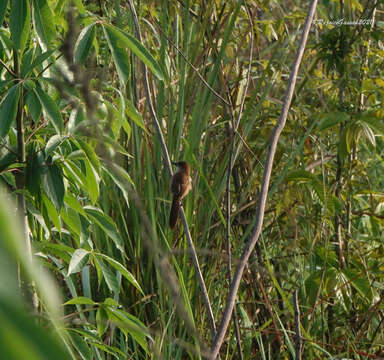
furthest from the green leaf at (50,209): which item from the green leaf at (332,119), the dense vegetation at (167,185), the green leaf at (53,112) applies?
the green leaf at (332,119)

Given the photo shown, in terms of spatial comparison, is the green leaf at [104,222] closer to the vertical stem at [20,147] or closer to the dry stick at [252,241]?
the vertical stem at [20,147]

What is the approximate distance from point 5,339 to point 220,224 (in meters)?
2.15

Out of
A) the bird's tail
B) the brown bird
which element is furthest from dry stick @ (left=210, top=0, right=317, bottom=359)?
the bird's tail

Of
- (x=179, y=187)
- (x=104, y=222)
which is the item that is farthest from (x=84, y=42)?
(x=179, y=187)

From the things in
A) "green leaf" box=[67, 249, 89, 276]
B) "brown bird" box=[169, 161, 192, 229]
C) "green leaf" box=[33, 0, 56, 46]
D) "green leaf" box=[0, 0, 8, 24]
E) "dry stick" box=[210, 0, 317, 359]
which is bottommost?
"brown bird" box=[169, 161, 192, 229]

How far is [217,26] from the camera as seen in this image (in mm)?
2330

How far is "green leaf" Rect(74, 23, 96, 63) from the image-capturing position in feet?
4.32

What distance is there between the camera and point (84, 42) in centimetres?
134

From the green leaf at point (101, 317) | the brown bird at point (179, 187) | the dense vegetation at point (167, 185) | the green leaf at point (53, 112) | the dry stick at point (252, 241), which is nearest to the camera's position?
the dry stick at point (252, 241)

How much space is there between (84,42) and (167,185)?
1006 millimetres

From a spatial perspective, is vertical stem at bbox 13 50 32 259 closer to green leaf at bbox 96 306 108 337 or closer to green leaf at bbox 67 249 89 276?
green leaf at bbox 67 249 89 276

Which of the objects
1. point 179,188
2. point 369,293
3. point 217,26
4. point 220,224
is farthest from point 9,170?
point 369,293

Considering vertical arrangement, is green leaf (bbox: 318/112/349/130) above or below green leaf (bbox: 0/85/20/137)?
below

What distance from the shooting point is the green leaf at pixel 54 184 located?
1.27 meters
